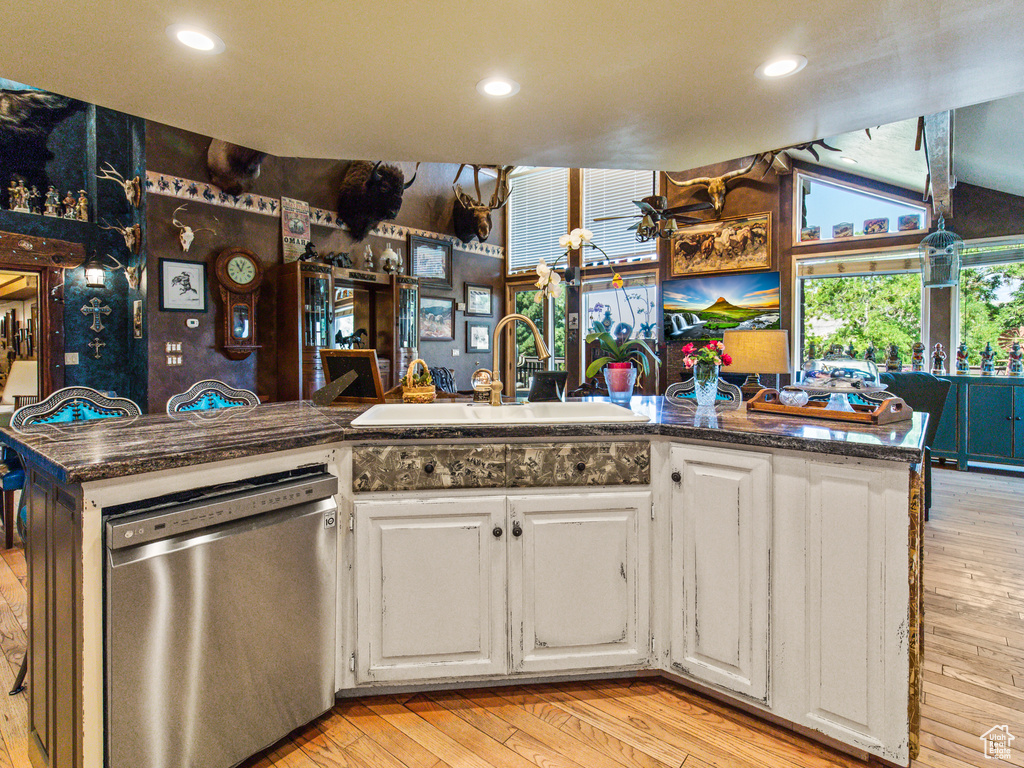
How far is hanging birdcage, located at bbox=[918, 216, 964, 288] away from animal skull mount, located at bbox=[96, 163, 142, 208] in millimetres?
7469

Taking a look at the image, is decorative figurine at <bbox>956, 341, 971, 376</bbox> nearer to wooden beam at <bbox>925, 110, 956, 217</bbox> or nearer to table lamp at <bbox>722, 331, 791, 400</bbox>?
wooden beam at <bbox>925, 110, 956, 217</bbox>

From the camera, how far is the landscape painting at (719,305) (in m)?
6.63

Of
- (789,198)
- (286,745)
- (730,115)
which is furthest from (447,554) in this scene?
(789,198)

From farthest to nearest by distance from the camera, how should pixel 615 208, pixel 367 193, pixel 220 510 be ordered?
pixel 615 208 → pixel 367 193 → pixel 220 510

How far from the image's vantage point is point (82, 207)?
17.5 feet

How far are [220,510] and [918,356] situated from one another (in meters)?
6.70

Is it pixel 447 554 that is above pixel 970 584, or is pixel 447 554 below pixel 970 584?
above

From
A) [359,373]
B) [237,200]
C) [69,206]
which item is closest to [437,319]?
[237,200]

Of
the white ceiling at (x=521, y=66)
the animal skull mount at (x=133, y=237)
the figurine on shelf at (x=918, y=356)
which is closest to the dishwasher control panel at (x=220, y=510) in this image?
the white ceiling at (x=521, y=66)

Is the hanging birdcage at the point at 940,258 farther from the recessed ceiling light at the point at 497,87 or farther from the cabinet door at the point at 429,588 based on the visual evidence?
the cabinet door at the point at 429,588

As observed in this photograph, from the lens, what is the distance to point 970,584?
106 inches

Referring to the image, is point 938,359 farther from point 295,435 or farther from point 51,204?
point 51,204

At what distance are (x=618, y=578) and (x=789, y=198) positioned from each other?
627 cm

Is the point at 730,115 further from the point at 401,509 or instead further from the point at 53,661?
the point at 53,661
